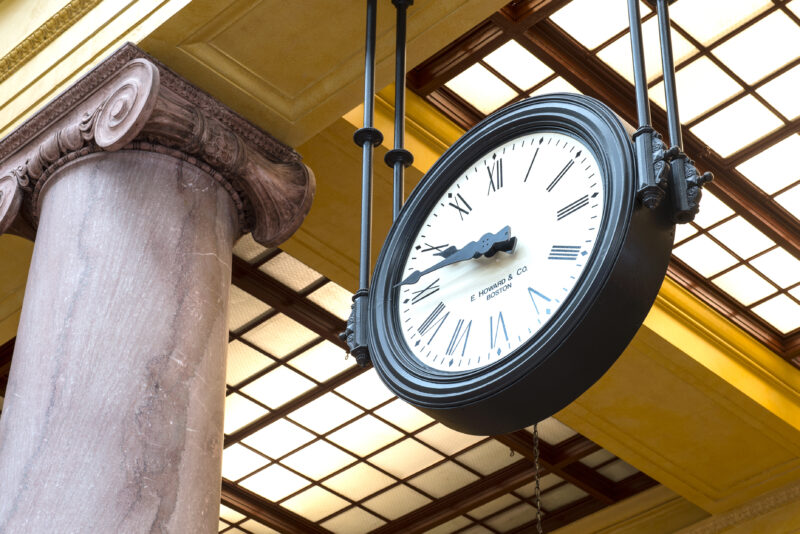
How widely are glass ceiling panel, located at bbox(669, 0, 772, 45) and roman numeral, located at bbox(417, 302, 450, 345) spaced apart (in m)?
5.12

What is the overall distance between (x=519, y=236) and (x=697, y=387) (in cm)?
703

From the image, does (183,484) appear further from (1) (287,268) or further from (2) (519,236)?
(1) (287,268)

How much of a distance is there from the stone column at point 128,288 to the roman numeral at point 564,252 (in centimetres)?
208

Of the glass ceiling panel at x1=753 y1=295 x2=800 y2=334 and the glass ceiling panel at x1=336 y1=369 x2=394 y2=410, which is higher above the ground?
the glass ceiling panel at x1=336 y1=369 x2=394 y2=410

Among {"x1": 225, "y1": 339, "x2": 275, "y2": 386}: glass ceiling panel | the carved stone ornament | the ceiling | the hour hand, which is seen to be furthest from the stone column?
{"x1": 225, "y1": 339, "x2": 275, "y2": 386}: glass ceiling panel

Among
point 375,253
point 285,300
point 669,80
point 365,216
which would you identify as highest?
point 285,300

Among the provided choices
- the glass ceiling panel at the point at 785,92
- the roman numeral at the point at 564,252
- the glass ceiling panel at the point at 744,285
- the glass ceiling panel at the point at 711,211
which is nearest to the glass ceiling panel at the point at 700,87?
the glass ceiling panel at the point at 785,92

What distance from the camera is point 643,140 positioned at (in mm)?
4066

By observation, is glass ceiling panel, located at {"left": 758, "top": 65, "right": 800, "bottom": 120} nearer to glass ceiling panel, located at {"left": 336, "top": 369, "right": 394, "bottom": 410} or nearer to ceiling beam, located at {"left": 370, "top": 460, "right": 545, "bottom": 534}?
glass ceiling panel, located at {"left": 336, "top": 369, "right": 394, "bottom": 410}

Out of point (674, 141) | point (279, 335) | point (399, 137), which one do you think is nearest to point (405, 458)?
point (279, 335)

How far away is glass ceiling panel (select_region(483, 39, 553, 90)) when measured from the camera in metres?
9.23

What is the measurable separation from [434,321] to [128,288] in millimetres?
1884

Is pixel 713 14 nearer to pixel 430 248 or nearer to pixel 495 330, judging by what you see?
pixel 430 248

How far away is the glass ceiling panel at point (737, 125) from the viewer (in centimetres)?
954
